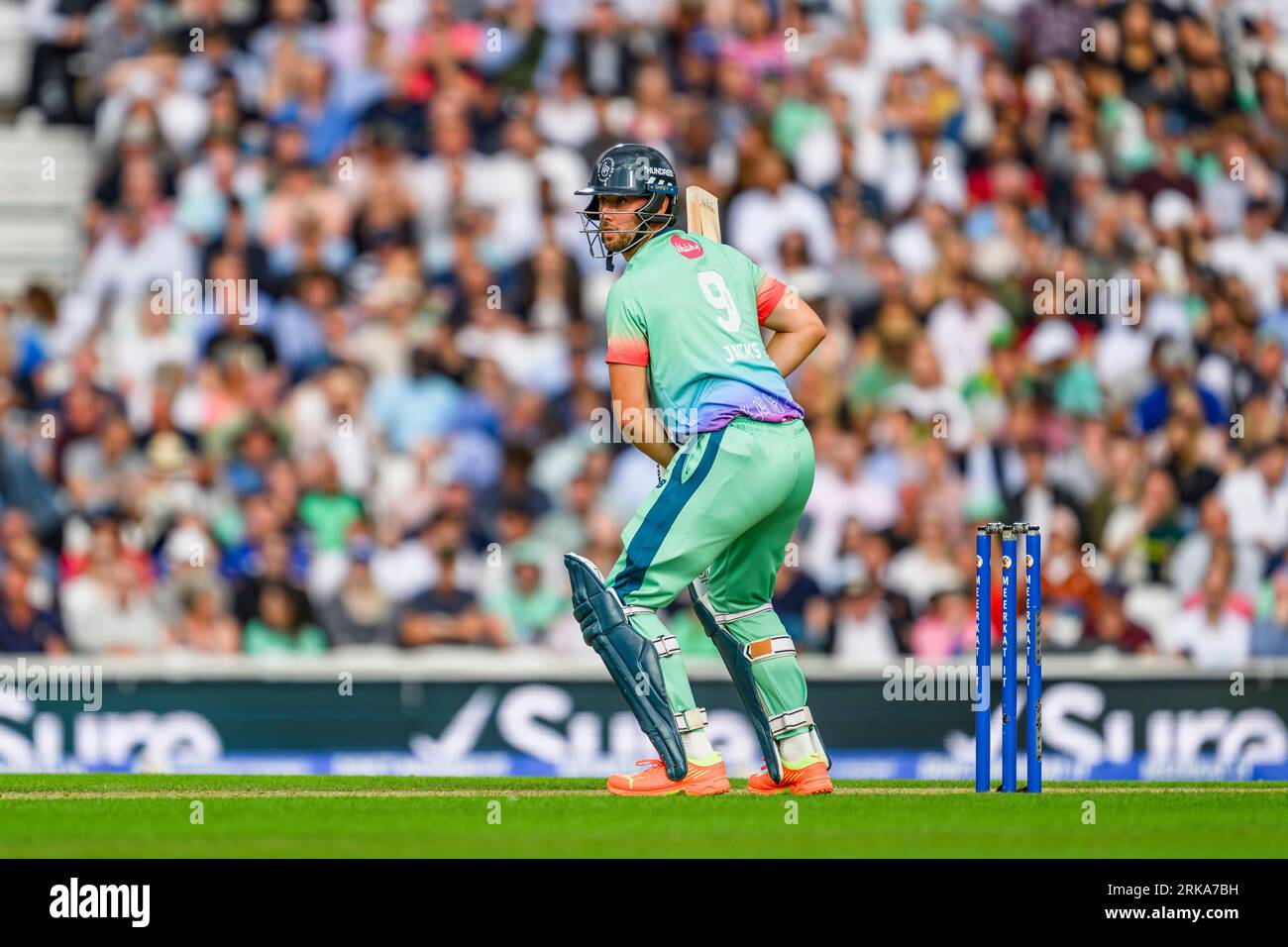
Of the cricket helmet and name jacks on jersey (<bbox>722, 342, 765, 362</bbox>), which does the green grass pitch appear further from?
the cricket helmet

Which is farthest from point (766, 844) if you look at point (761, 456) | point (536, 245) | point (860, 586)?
point (536, 245)

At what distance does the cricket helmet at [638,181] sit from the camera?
317 inches

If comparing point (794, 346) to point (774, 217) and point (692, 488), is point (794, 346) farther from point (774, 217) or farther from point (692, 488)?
point (774, 217)

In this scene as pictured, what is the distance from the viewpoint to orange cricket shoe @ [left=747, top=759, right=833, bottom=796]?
26.6ft

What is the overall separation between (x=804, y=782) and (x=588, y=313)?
7703mm

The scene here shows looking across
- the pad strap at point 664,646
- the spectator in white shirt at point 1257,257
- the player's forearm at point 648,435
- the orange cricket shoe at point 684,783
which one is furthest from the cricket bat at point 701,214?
the spectator in white shirt at point 1257,257

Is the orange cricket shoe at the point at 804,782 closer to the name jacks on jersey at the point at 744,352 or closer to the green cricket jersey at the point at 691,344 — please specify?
the green cricket jersey at the point at 691,344

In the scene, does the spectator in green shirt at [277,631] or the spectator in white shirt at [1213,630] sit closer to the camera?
the spectator in green shirt at [277,631]

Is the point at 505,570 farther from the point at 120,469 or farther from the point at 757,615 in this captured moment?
the point at 757,615

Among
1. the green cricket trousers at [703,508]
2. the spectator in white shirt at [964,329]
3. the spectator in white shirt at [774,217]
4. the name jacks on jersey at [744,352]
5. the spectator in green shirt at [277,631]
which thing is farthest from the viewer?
the spectator in white shirt at [774,217]

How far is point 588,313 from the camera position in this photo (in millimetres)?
15422

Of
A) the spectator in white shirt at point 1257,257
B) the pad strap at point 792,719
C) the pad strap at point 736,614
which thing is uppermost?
the spectator in white shirt at point 1257,257

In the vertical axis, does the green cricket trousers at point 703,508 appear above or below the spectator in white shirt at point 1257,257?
below
